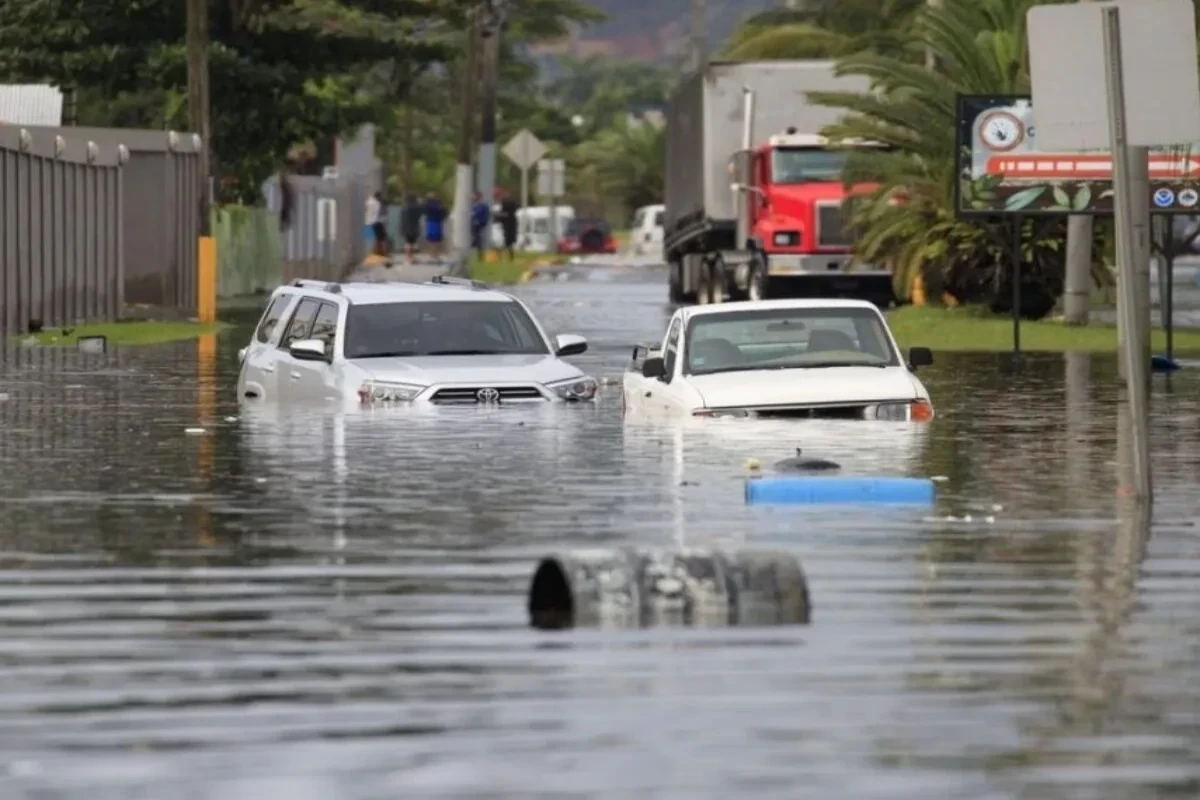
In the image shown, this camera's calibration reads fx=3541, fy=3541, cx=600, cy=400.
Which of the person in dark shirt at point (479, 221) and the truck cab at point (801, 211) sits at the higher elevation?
the person in dark shirt at point (479, 221)

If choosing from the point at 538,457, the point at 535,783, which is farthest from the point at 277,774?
the point at 538,457

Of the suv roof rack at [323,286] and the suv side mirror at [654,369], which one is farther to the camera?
the suv roof rack at [323,286]

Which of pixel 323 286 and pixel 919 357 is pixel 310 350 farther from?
pixel 919 357

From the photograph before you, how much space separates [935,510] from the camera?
17.2 m

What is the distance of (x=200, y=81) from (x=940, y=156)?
11.4 m

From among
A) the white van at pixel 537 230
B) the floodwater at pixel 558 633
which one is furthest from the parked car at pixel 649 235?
the floodwater at pixel 558 633

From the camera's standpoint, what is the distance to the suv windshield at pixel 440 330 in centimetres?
2567

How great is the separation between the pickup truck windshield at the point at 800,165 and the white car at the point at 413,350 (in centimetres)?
2428

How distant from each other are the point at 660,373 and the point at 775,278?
1073 inches

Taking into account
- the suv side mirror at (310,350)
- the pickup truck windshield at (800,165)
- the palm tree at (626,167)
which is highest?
the palm tree at (626,167)

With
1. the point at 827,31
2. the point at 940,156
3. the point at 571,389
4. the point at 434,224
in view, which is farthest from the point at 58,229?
the point at 434,224

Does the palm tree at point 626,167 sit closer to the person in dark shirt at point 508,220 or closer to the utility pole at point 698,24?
the utility pole at point 698,24

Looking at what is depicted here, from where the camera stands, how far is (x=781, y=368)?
23.6m

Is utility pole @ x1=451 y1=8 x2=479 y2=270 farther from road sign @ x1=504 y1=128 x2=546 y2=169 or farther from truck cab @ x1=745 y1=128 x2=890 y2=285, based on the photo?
truck cab @ x1=745 y1=128 x2=890 y2=285
